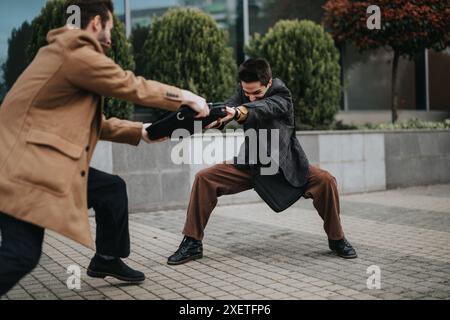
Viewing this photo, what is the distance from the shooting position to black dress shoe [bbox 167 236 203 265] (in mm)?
4973

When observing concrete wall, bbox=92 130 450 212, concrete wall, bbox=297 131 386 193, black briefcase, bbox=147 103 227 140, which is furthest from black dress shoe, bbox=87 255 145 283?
concrete wall, bbox=297 131 386 193

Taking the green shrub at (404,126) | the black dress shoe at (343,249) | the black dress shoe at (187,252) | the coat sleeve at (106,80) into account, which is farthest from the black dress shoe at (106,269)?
the green shrub at (404,126)

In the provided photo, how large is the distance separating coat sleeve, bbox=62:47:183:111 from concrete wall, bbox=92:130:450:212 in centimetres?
430

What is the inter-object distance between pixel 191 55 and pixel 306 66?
211 centimetres

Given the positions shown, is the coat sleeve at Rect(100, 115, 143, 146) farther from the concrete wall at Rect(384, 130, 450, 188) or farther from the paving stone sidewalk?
the concrete wall at Rect(384, 130, 450, 188)

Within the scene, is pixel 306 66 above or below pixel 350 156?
above

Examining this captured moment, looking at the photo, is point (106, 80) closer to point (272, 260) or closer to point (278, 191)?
point (278, 191)

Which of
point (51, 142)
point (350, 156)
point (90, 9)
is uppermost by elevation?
point (90, 9)

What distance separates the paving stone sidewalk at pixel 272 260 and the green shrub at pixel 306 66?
279 cm

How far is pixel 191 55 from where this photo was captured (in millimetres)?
9148

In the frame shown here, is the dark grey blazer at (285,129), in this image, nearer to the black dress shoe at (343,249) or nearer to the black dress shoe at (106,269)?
the black dress shoe at (343,249)

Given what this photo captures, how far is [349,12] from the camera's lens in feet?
36.0

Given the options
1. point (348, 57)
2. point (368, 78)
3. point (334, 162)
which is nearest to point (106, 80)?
point (334, 162)
